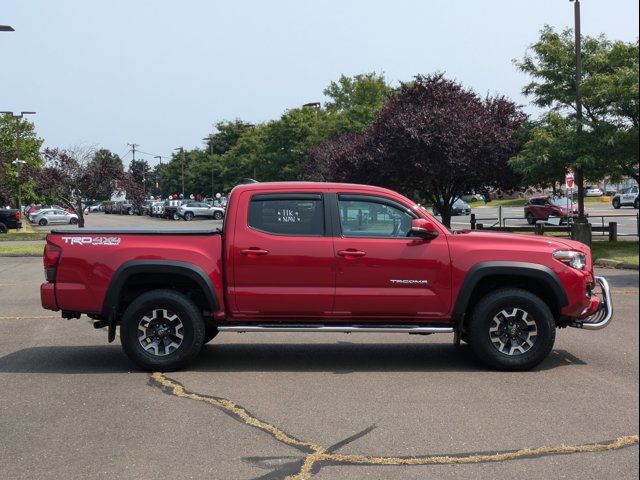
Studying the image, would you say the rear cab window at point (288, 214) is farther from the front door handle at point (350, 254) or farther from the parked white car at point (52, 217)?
the parked white car at point (52, 217)

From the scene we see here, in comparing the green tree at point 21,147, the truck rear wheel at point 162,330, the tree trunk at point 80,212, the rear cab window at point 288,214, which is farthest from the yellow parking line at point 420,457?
the green tree at point 21,147

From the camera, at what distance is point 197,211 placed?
65.4 metres

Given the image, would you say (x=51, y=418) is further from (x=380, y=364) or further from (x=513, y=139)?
(x=513, y=139)

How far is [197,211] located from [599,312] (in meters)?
59.6

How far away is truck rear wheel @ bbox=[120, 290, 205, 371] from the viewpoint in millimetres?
7559

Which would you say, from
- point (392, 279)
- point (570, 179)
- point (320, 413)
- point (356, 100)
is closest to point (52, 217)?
point (356, 100)

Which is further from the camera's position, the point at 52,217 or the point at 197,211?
the point at 52,217

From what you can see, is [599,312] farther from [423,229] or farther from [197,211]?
[197,211]

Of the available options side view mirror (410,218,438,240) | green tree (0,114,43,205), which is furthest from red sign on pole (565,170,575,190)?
green tree (0,114,43,205)

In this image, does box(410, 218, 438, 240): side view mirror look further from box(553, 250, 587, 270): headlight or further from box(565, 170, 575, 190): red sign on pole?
box(565, 170, 575, 190): red sign on pole

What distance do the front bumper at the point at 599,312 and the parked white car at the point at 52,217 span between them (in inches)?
2453

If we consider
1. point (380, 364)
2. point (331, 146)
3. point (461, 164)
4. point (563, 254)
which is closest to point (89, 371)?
point (380, 364)

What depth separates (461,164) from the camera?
30234 millimetres

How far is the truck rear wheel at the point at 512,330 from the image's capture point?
Answer: 7.43 metres
